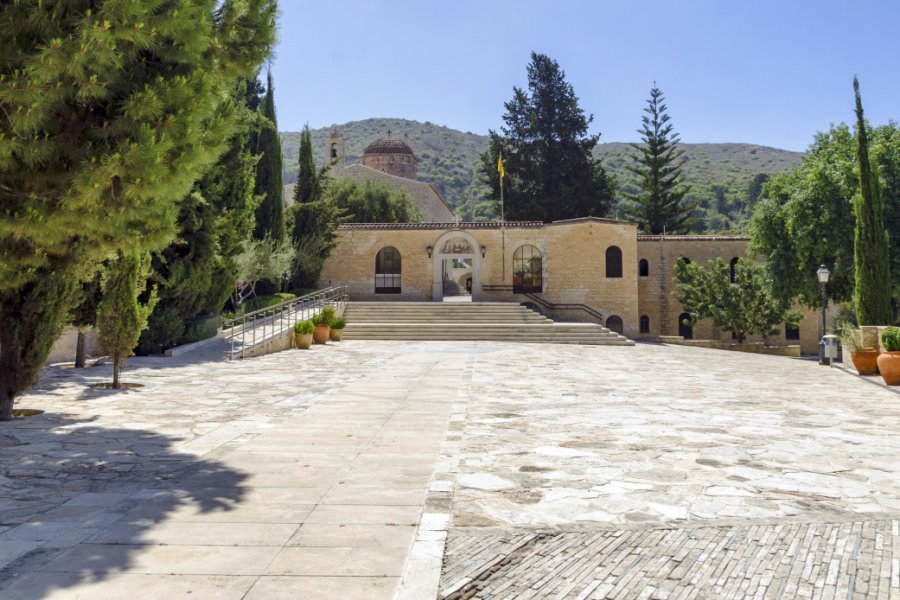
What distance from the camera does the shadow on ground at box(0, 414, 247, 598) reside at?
328cm

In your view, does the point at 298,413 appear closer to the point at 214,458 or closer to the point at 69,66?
the point at 214,458

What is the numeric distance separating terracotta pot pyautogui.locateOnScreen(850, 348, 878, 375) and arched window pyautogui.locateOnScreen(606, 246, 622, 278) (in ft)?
53.9

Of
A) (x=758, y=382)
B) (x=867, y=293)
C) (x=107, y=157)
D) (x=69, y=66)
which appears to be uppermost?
(x=69, y=66)

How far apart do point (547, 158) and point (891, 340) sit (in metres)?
32.8

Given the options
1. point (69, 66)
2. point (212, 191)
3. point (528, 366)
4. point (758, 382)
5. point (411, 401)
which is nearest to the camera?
point (69, 66)

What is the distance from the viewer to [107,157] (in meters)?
5.92

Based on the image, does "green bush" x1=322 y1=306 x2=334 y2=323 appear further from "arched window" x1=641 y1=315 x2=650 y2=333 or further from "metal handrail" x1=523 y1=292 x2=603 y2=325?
"arched window" x1=641 y1=315 x2=650 y2=333

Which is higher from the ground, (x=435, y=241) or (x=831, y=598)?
(x=435, y=241)

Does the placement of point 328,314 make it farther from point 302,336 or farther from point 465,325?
point 465,325

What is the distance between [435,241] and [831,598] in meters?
27.9

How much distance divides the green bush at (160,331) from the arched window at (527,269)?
17127 millimetres

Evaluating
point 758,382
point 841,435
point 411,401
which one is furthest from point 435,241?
point 841,435

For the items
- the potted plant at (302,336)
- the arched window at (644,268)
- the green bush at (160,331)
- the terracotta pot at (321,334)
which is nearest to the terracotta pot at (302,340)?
the potted plant at (302,336)

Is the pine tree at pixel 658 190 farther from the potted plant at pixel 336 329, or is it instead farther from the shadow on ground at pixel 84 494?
the shadow on ground at pixel 84 494
